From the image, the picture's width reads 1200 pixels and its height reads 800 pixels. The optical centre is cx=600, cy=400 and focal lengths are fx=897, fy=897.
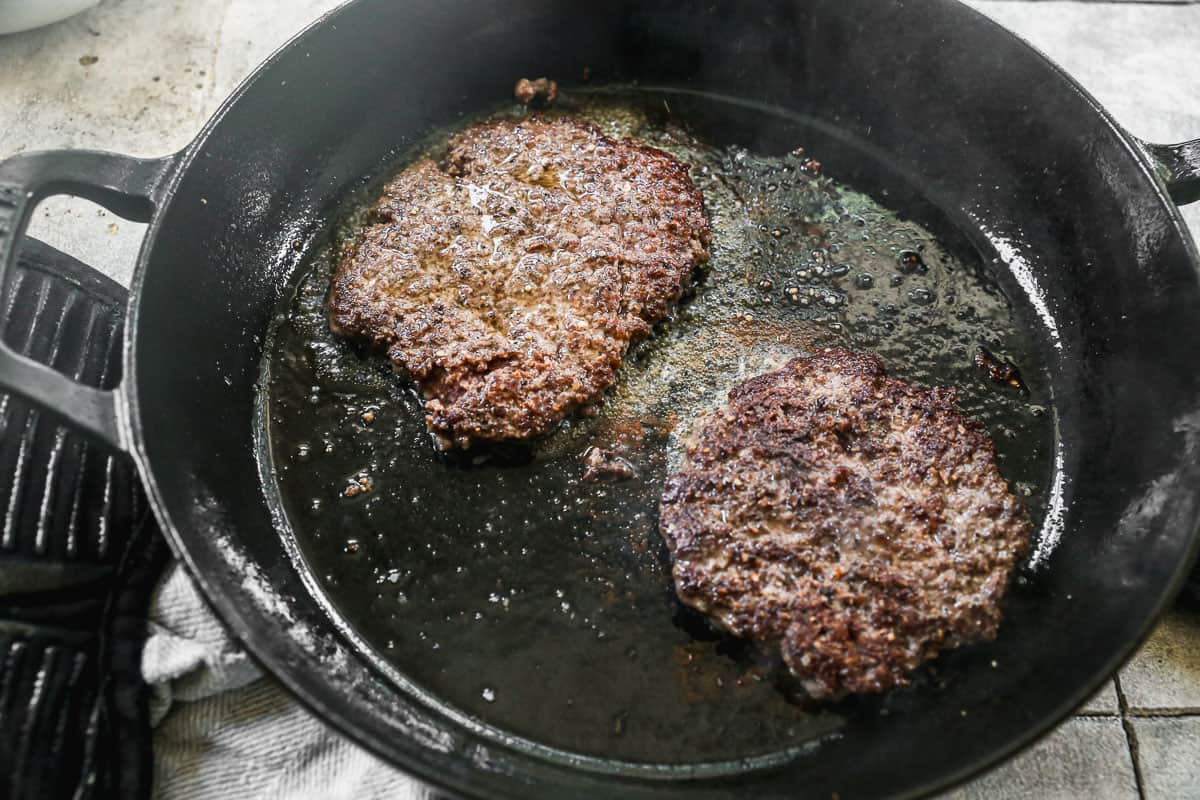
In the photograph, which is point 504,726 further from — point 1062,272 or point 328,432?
point 1062,272

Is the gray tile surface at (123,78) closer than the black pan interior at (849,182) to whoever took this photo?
No

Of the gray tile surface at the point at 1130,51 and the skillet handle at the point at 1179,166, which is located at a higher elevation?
the gray tile surface at the point at 1130,51

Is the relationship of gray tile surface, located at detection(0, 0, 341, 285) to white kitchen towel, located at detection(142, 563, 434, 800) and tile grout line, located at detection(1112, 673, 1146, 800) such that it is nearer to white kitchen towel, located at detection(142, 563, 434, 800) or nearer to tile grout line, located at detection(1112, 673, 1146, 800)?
white kitchen towel, located at detection(142, 563, 434, 800)

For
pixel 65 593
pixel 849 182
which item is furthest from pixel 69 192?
pixel 849 182

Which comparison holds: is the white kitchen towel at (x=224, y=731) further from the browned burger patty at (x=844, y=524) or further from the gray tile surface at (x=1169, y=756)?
the gray tile surface at (x=1169, y=756)

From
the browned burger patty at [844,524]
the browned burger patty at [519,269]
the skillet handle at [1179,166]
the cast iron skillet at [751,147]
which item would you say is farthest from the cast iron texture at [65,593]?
the skillet handle at [1179,166]

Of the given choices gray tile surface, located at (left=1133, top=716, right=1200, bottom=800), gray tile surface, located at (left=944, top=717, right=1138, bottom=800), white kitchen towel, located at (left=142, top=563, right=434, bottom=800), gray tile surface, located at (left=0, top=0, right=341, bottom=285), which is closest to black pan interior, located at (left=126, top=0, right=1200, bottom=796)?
white kitchen towel, located at (left=142, top=563, right=434, bottom=800)
